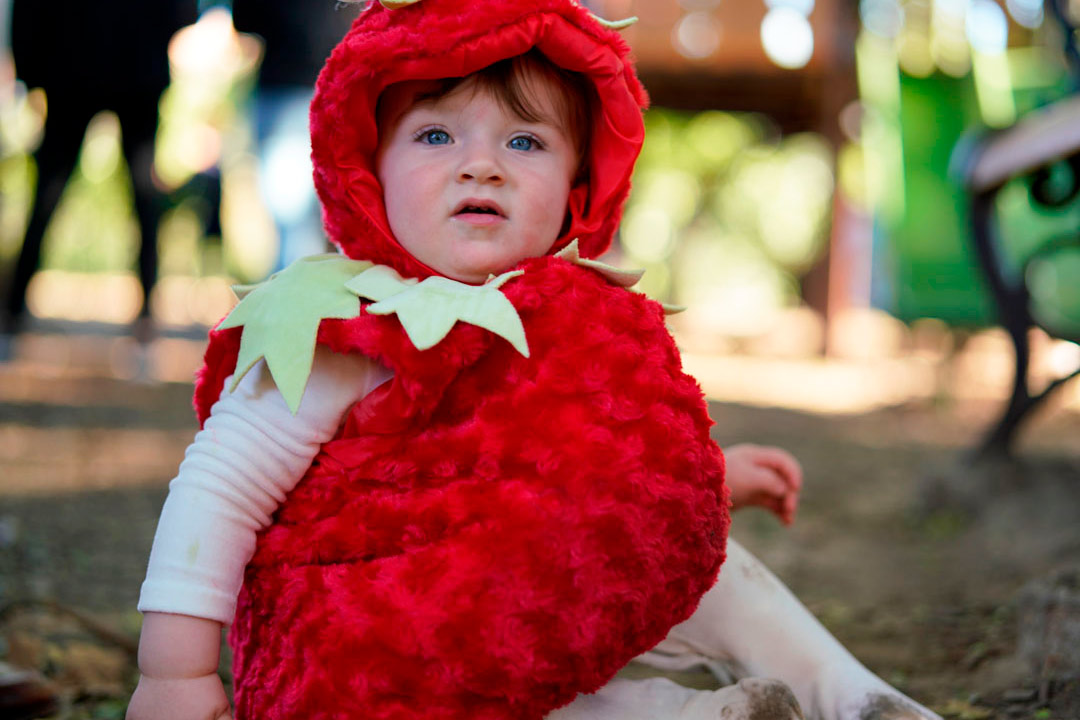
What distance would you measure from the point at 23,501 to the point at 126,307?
Answer: 665cm

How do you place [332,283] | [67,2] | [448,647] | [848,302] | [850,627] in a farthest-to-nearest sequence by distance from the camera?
1. [848,302]
2. [67,2]
3. [850,627]
4. [332,283]
5. [448,647]

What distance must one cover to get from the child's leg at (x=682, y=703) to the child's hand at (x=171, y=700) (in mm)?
315

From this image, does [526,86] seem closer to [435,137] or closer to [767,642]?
[435,137]

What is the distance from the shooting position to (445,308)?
3.00 feet

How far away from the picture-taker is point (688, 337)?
833 centimetres

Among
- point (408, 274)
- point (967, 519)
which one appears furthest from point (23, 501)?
point (967, 519)

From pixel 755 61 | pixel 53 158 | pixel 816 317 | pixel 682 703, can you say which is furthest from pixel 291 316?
pixel 816 317

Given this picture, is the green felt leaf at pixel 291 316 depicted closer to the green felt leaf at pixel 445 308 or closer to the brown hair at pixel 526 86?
the green felt leaf at pixel 445 308

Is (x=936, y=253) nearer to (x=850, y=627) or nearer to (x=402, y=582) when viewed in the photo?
(x=850, y=627)

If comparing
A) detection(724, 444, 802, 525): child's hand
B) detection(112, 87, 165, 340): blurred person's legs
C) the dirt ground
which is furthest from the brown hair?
detection(112, 87, 165, 340): blurred person's legs

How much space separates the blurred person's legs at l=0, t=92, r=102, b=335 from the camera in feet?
12.7

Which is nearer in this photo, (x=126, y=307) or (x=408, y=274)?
(x=408, y=274)

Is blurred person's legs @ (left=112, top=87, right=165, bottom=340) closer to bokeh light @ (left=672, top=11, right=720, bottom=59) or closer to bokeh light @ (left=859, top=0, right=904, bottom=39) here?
bokeh light @ (left=672, top=11, right=720, bottom=59)

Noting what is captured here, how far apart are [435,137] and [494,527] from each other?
0.42 metres
